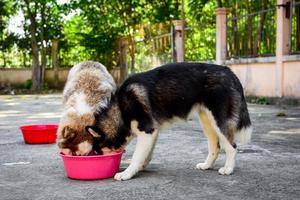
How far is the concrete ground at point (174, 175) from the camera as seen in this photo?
3.78 m

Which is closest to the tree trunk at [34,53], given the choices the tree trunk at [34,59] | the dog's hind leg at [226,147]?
the tree trunk at [34,59]

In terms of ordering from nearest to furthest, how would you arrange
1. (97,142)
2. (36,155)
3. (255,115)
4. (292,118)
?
(97,142), (36,155), (292,118), (255,115)

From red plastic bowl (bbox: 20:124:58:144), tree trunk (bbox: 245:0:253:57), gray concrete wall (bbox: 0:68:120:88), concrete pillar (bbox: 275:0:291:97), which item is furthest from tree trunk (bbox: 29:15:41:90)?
red plastic bowl (bbox: 20:124:58:144)

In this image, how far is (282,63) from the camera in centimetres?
1192

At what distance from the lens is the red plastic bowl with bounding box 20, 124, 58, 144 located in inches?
250

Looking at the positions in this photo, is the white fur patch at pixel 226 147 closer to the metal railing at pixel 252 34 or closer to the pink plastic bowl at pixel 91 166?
the pink plastic bowl at pixel 91 166

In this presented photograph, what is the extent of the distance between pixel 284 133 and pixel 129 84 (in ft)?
11.6

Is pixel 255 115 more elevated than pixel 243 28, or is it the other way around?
pixel 243 28

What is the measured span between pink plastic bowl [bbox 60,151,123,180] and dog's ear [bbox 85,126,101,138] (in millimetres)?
216

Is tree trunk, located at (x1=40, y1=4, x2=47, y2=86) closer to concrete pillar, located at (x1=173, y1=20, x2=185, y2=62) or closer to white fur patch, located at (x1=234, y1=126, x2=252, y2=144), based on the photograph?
concrete pillar, located at (x1=173, y1=20, x2=185, y2=62)

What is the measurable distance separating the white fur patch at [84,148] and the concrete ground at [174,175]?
10.4 inches

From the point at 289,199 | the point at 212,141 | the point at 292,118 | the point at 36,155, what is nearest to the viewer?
the point at 289,199

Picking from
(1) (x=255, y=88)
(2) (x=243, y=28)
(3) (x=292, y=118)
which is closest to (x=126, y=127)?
(3) (x=292, y=118)

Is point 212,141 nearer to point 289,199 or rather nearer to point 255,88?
point 289,199
